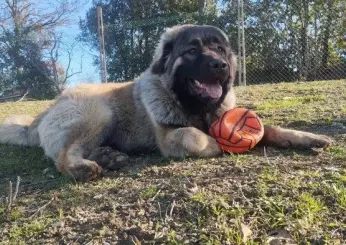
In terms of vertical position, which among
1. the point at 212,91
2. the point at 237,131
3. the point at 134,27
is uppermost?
the point at 134,27

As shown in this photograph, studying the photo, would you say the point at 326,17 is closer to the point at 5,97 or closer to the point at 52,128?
the point at 52,128

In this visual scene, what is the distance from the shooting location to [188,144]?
11.0ft

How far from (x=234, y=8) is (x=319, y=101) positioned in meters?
7.29

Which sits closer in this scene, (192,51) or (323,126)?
(192,51)

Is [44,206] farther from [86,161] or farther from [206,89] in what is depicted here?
[206,89]

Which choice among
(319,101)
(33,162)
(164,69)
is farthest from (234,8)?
(33,162)

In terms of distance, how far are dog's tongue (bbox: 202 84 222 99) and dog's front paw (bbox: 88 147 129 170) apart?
1.04 m

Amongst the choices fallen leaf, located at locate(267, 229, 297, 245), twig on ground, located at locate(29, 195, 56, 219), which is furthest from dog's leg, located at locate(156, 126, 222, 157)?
fallen leaf, located at locate(267, 229, 297, 245)

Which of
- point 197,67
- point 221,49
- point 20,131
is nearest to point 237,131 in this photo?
point 197,67

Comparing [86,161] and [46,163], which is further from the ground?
[86,161]

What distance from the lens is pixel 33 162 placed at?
4031mm

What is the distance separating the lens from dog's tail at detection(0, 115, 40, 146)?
4.78 meters

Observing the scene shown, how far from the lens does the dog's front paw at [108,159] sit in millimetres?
3305

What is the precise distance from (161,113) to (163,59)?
66 centimetres
